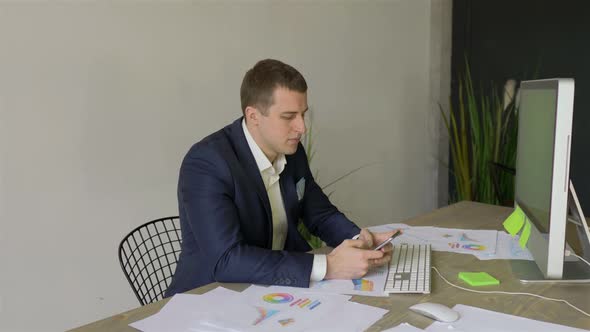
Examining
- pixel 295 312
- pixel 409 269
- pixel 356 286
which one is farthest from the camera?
pixel 409 269

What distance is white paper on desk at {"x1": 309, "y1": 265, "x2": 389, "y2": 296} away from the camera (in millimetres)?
1564

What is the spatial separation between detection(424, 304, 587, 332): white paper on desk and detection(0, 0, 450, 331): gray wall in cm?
187

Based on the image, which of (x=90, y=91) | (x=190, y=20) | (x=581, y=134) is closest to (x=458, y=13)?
(x=581, y=134)

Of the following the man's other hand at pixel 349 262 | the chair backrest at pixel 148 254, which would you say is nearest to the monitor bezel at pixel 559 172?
the man's other hand at pixel 349 262

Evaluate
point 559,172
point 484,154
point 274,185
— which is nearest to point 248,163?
point 274,185

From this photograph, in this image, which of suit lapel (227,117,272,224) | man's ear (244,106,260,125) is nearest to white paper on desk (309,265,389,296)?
suit lapel (227,117,272,224)

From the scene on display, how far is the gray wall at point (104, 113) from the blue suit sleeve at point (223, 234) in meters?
1.00

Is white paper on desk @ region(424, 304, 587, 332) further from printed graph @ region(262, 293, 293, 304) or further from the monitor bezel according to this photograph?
printed graph @ region(262, 293, 293, 304)

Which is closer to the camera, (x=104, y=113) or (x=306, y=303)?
(x=306, y=303)

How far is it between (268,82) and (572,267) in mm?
1056

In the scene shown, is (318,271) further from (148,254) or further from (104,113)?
(104,113)

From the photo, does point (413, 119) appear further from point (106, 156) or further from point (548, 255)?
point (548, 255)

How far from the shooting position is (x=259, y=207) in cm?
191

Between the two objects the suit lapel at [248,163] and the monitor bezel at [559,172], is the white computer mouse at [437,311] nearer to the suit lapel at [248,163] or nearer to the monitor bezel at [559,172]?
the monitor bezel at [559,172]
